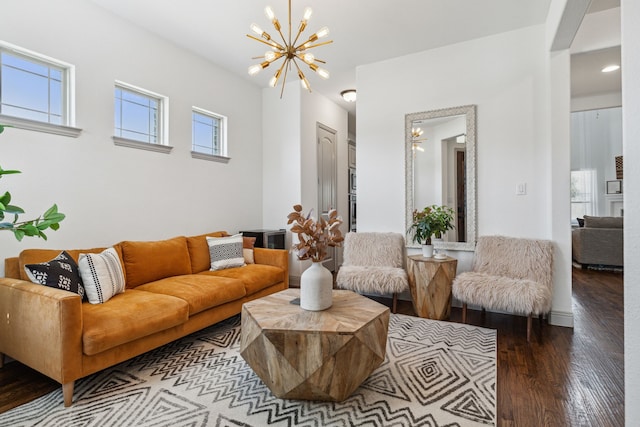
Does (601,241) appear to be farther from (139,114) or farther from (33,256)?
(33,256)

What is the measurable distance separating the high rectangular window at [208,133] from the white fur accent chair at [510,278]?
3195mm

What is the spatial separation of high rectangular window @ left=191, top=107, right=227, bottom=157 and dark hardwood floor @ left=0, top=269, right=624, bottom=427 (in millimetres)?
2676

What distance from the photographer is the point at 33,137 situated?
252 centimetres

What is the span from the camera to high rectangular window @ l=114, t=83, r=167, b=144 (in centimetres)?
321

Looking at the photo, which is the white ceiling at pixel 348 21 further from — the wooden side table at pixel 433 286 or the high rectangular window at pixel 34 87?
the wooden side table at pixel 433 286

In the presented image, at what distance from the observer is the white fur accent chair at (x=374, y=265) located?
11.0 ft

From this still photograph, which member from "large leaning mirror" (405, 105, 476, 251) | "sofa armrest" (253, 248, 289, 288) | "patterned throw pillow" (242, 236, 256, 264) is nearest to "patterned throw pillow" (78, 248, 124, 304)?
"patterned throw pillow" (242, 236, 256, 264)

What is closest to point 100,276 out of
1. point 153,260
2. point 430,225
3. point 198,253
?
point 153,260

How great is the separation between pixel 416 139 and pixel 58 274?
3.52 metres

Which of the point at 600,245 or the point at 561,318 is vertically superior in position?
the point at 600,245

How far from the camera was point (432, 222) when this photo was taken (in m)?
3.44

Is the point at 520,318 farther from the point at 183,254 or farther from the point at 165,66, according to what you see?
the point at 165,66

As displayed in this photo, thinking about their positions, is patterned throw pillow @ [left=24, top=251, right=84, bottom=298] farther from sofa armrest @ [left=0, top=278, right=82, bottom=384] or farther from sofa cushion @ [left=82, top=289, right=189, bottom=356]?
sofa cushion @ [left=82, top=289, right=189, bottom=356]

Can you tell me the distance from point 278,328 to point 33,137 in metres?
2.39
